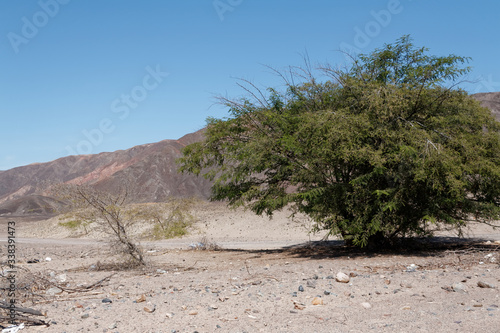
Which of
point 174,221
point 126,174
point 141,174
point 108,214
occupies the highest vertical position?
point 141,174

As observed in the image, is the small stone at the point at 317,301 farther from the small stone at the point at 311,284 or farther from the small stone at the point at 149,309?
the small stone at the point at 149,309

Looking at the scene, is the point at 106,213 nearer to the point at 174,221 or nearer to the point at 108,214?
the point at 108,214

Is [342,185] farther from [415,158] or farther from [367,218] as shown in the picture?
[415,158]

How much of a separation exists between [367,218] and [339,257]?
185 centimetres

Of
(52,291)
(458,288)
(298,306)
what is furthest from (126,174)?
(458,288)

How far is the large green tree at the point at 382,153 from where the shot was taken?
13156 mm

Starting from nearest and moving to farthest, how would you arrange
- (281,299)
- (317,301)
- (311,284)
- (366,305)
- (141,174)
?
(366,305) < (317,301) < (281,299) < (311,284) < (141,174)

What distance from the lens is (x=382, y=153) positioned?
13.6 m

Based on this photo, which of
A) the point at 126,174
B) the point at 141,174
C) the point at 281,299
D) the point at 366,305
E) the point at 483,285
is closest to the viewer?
the point at 366,305

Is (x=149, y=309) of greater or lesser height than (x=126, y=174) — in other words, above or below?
below

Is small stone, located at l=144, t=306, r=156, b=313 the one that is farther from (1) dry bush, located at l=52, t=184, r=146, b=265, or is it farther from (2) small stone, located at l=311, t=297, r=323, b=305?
(1) dry bush, located at l=52, t=184, r=146, b=265

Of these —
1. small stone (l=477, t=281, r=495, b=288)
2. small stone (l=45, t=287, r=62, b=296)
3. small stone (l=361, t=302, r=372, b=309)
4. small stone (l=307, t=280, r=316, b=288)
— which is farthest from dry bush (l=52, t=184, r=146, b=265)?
small stone (l=477, t=281, r=495, b=288)

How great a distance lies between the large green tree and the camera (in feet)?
43.2

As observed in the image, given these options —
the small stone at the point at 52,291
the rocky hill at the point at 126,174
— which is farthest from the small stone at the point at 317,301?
the rocky hill at the point at 126,174
